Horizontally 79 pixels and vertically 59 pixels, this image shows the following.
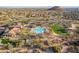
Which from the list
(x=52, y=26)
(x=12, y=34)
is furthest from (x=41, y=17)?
(x=12, y=34)

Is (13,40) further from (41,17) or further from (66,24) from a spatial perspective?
(66,24)
